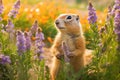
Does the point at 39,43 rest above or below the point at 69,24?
below

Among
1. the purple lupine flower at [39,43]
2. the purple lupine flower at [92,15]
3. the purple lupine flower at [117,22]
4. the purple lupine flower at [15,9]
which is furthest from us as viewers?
the purple lupine flower at [15,9]

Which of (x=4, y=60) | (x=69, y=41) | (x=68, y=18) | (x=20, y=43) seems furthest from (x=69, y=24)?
(x=20, y=43)

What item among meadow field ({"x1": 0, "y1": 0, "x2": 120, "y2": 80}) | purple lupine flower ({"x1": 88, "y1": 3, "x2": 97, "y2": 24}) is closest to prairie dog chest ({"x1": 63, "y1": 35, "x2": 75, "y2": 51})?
meadow field ({"x1": 0, "y1": 0, "x2": 120, "y2": 80})

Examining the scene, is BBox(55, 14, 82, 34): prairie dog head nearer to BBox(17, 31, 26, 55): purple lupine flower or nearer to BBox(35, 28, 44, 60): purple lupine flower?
BBox(35, 28, 44, 60): purple lupine flower

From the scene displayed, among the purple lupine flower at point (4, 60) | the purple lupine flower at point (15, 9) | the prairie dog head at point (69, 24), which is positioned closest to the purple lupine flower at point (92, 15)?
the prairie dog head at point (69, 24)

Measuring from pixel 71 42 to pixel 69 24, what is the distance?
0.90 ft

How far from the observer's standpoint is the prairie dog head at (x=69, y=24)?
6176 millimetres

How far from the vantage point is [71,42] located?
6293 millimetres

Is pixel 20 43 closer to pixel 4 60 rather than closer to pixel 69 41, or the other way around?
pixel 4 60

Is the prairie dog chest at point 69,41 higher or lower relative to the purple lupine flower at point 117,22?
lower

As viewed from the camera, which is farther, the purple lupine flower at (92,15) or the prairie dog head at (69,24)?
the prairie dog head at (69,24)

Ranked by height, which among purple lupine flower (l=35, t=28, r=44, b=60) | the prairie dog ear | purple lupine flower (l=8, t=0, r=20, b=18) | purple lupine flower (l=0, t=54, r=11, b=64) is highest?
purple lupine flower (l=8, t=0, r=20, b=18)

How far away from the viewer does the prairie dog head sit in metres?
6.18

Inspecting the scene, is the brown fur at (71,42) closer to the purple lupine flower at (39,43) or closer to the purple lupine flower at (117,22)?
the purple lupine flower at (117,22)
